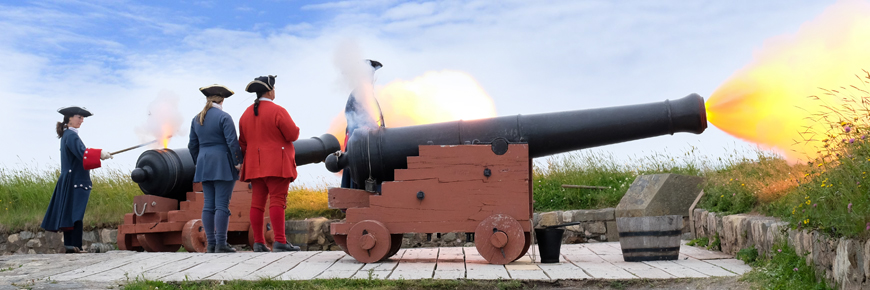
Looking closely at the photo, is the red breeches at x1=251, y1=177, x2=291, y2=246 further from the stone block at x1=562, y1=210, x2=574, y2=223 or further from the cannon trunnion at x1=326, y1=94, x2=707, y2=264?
the stone block at x1=562, y1=210, x2=574, y2=223

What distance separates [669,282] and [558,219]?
5.21 meters

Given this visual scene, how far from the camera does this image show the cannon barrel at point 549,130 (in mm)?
6145

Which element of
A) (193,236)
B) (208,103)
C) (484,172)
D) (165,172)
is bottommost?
(193,236)

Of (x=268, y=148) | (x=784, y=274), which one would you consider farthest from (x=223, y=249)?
(x=784, y=274)

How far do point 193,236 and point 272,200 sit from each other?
6.64ft

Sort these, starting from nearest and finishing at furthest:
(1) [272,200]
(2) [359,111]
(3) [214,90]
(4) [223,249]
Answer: (1) [272,200] → (2) [359,111] → (4) [223,249] → (3) [214,90]

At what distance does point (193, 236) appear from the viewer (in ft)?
28.8

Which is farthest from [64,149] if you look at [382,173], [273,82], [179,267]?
[382,173]

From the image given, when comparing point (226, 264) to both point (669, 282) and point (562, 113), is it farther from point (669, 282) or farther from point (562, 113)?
point (669, 282)

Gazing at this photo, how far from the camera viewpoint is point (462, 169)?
6.15 metres

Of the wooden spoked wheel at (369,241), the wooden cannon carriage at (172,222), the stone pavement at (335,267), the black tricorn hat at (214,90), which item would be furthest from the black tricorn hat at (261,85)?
the wooden cannon carriage at (172,222)

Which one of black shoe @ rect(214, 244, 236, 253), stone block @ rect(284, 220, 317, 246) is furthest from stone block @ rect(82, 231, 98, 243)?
black shoe @ rect(214, 244, 236, 253)

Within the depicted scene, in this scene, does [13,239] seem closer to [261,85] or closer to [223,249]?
[223,249]

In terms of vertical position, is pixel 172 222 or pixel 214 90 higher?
pixel 214 90
